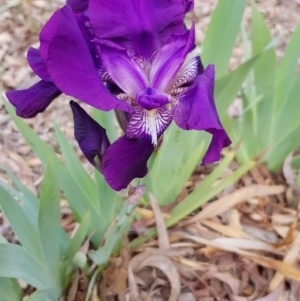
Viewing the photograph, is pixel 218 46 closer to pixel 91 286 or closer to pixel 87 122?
pixel 87 122

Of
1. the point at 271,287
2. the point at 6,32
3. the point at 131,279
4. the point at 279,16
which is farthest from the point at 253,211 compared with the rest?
the point at 6,32

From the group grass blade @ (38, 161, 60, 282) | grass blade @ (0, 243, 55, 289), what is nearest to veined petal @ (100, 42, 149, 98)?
grass blade @ (38, 161, 60, 282)

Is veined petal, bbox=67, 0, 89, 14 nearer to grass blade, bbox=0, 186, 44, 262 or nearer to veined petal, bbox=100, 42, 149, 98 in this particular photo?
veined petal, bbox=100, 42, 149, 98

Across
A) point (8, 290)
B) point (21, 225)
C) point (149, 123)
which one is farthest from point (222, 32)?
point (8, 290)

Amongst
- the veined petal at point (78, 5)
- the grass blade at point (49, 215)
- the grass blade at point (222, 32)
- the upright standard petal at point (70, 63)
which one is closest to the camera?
the upright standard petal at point (70, 63)

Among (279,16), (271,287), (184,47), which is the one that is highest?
(184,47)

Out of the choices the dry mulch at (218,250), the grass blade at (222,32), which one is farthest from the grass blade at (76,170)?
the grass blade at (222,32)

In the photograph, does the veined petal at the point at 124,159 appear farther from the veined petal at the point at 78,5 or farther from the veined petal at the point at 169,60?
the veined petal at the point at 78,5
